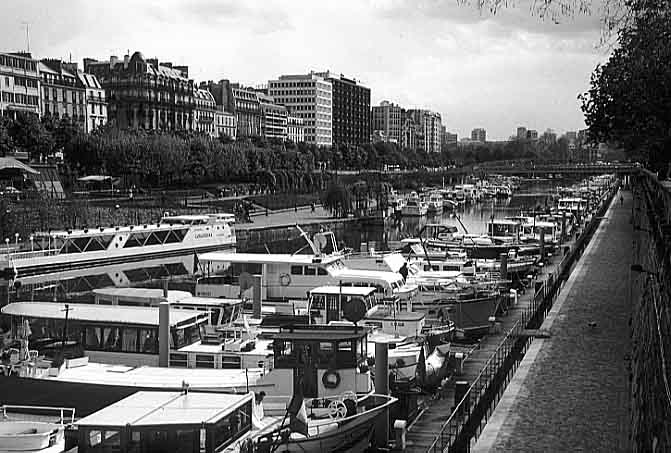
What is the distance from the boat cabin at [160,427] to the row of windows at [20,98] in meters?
69.5

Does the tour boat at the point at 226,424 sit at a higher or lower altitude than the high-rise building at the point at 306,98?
lower

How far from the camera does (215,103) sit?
5212 inches

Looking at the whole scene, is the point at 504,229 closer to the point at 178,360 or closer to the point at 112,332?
the point at 178,360

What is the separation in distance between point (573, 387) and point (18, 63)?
2842 inches

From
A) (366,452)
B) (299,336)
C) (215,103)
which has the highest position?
(215,103)

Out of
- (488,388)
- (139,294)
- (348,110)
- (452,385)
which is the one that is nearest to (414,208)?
(139,294)

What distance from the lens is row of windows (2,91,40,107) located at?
255 ft

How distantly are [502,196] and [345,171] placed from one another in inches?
1199

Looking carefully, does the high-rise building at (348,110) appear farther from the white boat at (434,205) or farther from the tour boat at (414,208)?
the tour boat at (414,208)

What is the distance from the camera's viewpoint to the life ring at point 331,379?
57.5ft

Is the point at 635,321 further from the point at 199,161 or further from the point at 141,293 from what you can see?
the point at 199,161

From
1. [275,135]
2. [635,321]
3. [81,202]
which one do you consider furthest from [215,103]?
[635,321]

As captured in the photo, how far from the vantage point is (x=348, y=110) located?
188 metres

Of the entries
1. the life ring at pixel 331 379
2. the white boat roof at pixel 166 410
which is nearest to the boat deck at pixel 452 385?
the life ring at pixel 331 379
